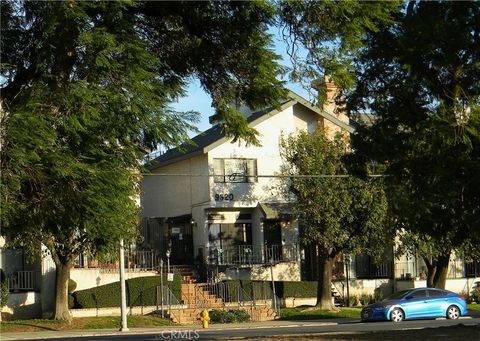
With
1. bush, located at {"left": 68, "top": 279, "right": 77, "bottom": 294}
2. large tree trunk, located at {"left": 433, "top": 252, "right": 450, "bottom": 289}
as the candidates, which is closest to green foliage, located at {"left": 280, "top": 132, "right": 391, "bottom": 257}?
large tree trunk, located at {"left": 433, "top": 252, "right": 450, "bottom": 289}

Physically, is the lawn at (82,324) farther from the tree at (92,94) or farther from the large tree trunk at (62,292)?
the tree at (92,94)

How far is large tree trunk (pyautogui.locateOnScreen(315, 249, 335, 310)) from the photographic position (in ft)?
111

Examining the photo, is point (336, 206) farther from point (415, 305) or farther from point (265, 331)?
point (265, 331)

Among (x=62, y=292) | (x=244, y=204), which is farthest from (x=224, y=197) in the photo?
(x=62, y=292)

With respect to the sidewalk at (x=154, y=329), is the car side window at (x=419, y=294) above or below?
above

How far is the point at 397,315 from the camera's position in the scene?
28.1 m

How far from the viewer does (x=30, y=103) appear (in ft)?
29.5

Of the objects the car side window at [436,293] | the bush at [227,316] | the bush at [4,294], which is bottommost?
the bush at [227,316]

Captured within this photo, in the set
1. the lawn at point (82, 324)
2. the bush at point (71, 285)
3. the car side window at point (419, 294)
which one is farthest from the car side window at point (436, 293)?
the bush at point (71, 285)

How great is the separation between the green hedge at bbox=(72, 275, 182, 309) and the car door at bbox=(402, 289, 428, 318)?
410 inches

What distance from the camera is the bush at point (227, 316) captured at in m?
30.1

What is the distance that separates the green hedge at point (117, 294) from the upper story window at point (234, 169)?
20.7ft

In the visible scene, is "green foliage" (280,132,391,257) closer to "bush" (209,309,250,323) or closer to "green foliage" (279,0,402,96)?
"bush" (209,309,250,323)

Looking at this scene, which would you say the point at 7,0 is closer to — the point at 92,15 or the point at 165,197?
the point at 92,15
